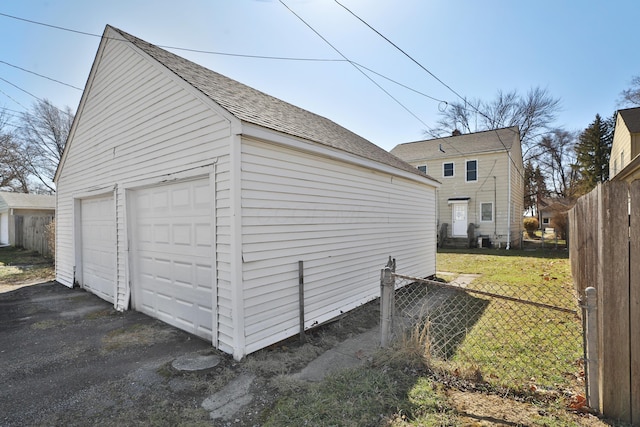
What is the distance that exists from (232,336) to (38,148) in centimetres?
3387

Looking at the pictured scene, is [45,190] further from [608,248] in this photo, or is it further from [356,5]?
[608,248]

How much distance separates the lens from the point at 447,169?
19625mm

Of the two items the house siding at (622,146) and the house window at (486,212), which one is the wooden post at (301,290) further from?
the house window at (486,212)

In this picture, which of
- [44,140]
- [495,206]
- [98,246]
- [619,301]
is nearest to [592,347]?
[619,301]

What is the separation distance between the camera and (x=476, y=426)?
97.7 inches

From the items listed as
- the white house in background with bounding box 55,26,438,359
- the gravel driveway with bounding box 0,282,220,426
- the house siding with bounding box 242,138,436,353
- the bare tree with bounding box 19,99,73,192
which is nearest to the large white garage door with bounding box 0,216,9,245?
the bare tree with bounding box 19,99,73,192

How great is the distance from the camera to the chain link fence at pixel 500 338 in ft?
10.7

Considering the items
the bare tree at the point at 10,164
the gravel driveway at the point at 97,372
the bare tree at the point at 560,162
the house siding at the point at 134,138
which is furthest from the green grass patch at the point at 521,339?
the bare tree at the point at 10,164

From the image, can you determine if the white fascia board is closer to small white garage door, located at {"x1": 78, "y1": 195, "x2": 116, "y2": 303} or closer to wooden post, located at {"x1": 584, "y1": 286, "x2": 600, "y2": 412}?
wooden post, located at {"x1": 584, "y1": 286, "x2": 600, "y2": 412}

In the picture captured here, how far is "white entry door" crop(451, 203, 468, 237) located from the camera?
18812 mm

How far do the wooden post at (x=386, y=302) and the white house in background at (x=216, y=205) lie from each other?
1504 millimetres

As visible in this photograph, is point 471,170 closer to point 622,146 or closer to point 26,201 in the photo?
point 622,146

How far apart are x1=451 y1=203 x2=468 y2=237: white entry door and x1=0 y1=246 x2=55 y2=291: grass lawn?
18.9m

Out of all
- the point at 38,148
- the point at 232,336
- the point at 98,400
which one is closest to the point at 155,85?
the point at 232,336
